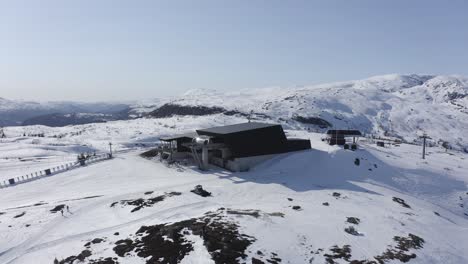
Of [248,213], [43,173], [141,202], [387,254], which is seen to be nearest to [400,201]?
[387,254]

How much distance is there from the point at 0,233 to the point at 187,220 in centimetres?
1759

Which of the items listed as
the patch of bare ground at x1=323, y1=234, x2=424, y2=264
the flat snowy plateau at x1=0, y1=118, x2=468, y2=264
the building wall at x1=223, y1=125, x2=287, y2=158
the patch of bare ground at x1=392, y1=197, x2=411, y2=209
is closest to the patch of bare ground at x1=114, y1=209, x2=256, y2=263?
the flat snowy plateau at x1=0, y1=118, x2=468, y2=264

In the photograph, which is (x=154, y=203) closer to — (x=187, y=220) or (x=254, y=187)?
(x=187, y=220)

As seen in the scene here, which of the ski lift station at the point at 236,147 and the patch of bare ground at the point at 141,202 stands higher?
the ski lift station at the point at 236,147

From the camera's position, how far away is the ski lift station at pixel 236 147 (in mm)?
53719

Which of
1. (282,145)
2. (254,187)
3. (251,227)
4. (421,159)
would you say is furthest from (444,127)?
(251,227)

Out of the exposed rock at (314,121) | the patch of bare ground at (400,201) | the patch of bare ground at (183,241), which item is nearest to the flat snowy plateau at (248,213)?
the patch of bare ground at (183,241)

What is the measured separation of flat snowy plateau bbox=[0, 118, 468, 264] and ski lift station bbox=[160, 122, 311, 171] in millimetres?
1757

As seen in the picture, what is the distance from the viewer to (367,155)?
61.0 m

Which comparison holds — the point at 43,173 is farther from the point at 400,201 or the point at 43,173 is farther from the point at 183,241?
the point at 400,201

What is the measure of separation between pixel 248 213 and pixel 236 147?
22.6 metres

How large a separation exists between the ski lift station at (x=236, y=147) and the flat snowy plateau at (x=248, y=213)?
1.76m

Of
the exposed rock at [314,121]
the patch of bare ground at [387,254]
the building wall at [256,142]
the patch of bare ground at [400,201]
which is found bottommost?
the patch of bare ground at [400,201]

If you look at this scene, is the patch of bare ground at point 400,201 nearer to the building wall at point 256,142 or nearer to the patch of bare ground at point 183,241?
the building wall at point 256,142
